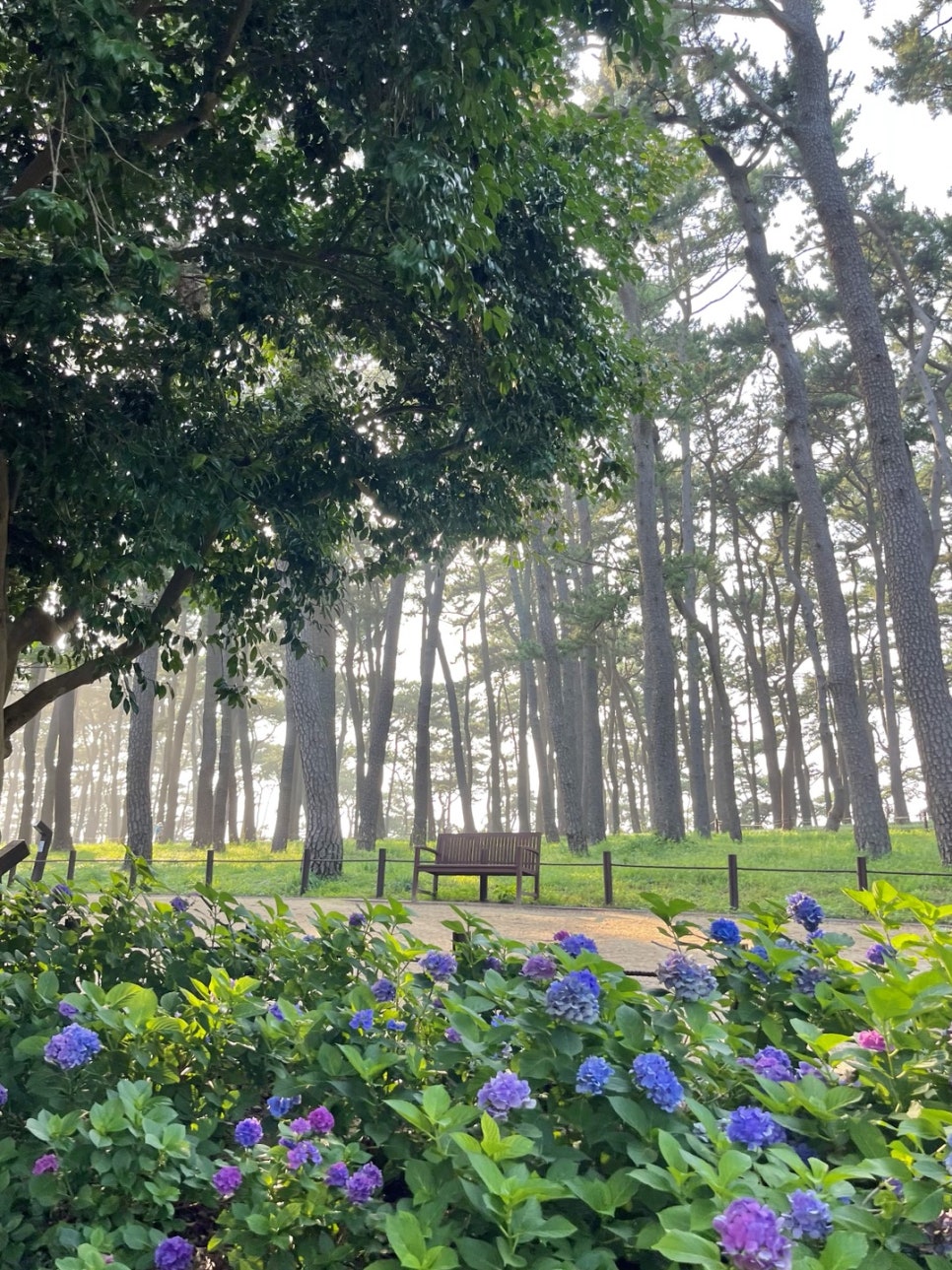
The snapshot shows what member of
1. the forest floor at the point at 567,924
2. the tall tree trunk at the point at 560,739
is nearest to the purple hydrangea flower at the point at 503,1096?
the forest floor at the point at 567,924

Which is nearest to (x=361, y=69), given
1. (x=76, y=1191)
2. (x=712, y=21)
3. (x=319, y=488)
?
(x=319, y=488)

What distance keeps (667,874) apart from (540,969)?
12.8 m

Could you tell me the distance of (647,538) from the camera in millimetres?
19328

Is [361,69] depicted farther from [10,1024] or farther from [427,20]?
[10,1024]

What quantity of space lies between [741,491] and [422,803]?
12.2 meters

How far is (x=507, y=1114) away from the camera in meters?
1.87

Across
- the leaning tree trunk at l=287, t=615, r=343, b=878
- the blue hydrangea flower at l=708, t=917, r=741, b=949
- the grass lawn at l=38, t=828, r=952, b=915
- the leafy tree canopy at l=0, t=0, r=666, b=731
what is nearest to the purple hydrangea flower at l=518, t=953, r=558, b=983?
the blue hydrangea flower at l=708, t=917, r=741, b=949

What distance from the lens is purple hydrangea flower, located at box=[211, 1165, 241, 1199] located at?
1949mm

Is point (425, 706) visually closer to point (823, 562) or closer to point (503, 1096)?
point (823, 562)

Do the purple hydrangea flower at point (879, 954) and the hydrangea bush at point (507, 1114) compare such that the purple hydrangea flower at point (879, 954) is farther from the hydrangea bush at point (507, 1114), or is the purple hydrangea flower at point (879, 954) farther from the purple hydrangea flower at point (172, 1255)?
the purple hydrangea flower at point (172, 1255)

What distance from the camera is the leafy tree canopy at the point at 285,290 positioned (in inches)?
154

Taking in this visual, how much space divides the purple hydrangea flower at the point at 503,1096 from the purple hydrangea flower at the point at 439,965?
73 centimetres

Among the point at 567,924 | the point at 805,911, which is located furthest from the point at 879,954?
the point at 567,924

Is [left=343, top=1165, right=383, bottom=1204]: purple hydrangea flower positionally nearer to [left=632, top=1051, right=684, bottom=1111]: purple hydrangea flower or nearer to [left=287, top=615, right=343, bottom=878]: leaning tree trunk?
[left=632, top=1051, right=684, bottom=1111]: purple hydrangea flower
